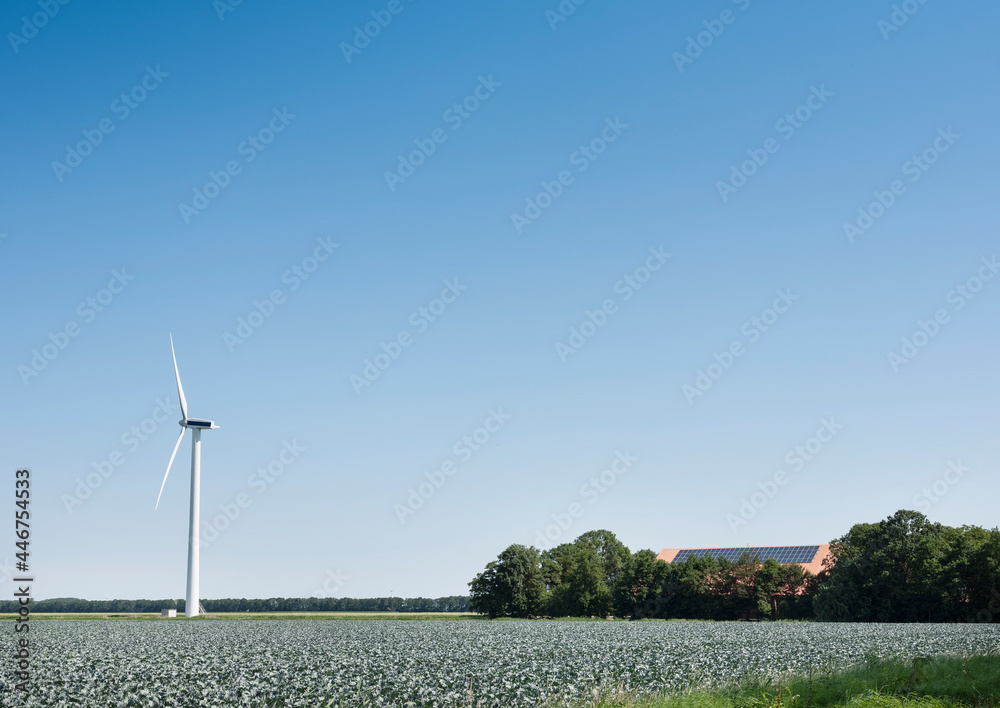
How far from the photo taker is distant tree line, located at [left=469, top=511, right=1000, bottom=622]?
7500cm

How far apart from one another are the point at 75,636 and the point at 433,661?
30.3m

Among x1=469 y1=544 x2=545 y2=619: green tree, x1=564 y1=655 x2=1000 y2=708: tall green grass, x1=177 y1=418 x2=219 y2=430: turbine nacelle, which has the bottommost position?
x1=469 y1=544 x2=545 y2=619: green tree

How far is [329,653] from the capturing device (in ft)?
98.7

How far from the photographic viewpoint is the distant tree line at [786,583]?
246 ft

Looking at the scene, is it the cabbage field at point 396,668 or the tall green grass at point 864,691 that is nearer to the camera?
the tall green grass at point 864,691

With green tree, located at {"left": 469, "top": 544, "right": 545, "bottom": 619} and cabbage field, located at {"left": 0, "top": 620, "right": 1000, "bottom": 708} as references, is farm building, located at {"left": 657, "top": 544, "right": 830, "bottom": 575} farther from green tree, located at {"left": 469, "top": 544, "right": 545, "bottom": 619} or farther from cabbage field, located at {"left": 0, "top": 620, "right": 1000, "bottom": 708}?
cabbage field, located at {"left": 0, "top": 620, "right": 1000, "bottom": 708}

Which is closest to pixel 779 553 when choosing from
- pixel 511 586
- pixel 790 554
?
pixel 790 554

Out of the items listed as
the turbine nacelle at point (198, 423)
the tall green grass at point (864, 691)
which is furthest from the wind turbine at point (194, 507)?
the tall green grass at point (864, 691)

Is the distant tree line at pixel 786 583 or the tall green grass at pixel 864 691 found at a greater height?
the tall green grass at pixel 864 691

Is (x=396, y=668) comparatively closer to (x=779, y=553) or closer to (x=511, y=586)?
(x=511, y=586)

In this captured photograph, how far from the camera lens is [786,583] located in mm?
90688

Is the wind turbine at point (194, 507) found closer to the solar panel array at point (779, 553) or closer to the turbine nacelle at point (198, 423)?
the turbine nacelle at point (198, 423)

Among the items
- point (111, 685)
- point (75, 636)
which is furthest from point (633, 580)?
point (111, 685)

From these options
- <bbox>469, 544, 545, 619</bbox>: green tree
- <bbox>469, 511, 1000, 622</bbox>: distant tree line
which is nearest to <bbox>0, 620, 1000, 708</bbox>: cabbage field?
<bbox>469, 511, 1000, 622</bbox>: distant tree line
